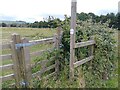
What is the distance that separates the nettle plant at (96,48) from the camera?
7340 millimetres

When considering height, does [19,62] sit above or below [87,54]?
above

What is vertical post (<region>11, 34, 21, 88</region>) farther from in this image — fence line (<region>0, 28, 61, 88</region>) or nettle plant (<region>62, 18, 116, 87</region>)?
nettle plant (<region>62, 18, 116, 87</region>)

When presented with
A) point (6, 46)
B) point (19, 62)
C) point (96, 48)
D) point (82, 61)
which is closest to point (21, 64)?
point (19, 62)

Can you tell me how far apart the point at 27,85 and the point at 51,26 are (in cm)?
287

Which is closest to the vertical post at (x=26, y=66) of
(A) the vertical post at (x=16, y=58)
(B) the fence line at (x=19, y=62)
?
(B) the fence line at (x=19, y=62)

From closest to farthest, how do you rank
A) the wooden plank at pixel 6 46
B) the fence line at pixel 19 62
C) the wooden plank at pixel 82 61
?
the wooden plank at pixel 6 46 → the fence line at pixel 19 62 → the wooden plank at pixel 82 61

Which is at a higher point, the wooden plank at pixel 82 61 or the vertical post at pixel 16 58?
the vertical post at pixel 16 58

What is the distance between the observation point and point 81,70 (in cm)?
669

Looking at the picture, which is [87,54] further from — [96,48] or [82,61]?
[82,61]

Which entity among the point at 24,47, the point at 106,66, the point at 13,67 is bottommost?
the point at 106,66

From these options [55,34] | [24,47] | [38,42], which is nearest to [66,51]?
[55,34]

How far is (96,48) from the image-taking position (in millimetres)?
8273

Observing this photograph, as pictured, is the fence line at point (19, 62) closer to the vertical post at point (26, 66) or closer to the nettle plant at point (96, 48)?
the vertical post at point (26, 66)

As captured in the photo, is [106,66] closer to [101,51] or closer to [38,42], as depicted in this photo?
[101,51]
